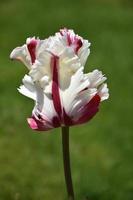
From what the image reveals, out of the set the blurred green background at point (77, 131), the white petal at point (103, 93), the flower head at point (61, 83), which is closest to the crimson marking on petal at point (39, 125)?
the flower head at point (61, 83)

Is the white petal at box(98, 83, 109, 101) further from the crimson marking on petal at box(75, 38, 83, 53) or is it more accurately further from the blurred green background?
the blurred green background

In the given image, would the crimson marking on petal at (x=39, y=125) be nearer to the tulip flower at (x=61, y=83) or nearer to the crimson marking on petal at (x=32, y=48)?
the tulip flower at (x=61, y=83)

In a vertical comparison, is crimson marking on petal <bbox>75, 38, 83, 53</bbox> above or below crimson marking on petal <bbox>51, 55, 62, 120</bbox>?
above

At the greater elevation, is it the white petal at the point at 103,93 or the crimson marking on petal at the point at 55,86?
the crimson marking on petal at the point at 55,86

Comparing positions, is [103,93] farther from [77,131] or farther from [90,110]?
[77,131]

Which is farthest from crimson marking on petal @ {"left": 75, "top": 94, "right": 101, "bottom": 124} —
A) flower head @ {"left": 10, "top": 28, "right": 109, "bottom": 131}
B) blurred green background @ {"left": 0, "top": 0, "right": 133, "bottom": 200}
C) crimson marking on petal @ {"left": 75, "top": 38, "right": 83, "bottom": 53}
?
blurred green background @ {"left": 0, "top": 0, "right": 133, "bottom": 200}

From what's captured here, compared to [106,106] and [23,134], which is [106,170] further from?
[106,106]

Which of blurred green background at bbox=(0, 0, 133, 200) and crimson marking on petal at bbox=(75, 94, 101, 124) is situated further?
blurred green background at bbox=(0, 0, 133, 200)

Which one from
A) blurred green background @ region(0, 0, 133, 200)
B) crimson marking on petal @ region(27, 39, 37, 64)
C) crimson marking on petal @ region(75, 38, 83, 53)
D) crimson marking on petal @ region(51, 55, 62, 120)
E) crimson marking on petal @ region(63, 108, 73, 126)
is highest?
crimson marking on petal @ region(27, 39, 37, 64)
